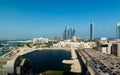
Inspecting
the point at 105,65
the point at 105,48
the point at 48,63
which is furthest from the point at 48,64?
the point at 105,48

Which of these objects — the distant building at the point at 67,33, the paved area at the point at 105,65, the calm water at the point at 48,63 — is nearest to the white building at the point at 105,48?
the calm water at the point at 48,63

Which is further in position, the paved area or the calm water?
the calm water

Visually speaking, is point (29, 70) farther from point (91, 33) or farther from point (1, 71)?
point (91, 33)

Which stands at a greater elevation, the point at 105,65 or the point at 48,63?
the point at 105,65

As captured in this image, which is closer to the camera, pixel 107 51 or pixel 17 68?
pixel 17 68

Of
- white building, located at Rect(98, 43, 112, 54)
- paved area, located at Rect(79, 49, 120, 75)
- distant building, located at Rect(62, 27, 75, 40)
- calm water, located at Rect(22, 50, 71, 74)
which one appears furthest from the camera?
distant building, located at Rect(62, 27, 75, 40)

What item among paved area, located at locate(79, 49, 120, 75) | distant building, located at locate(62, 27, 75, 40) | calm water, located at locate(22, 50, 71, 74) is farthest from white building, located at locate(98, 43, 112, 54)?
distant building, located at locate(62, 27, 75, 40)

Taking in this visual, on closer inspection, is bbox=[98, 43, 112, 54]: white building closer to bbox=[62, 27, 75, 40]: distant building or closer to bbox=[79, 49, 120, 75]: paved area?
bbox=[79, 49, 120, 75]: paved area

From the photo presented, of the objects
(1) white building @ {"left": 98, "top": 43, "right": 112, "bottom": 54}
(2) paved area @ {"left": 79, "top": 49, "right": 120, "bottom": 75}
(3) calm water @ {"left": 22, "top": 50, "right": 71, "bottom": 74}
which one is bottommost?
(3) calm water @ {"left": 22, "top": 50, "right": 71, "bottom": 74}

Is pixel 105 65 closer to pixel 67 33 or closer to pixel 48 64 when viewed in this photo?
pixel 48 64

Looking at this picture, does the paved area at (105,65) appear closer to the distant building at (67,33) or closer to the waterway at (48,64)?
the waterway at (48,64)

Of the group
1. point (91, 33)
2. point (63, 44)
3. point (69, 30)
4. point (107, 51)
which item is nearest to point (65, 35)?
point (69, 30)
